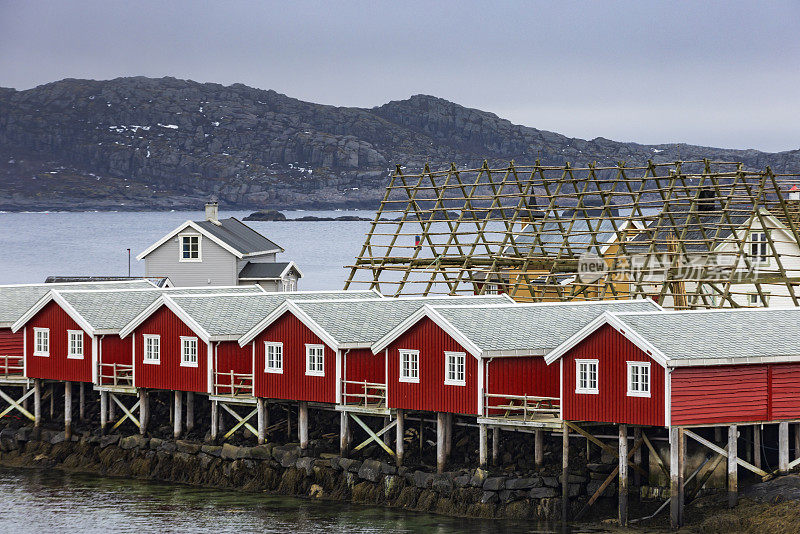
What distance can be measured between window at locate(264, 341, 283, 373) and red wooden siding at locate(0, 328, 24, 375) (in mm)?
14464

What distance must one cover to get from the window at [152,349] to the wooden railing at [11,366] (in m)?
7.65

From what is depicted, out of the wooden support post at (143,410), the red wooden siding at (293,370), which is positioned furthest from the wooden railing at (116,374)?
the red wooden siding at (293,370)

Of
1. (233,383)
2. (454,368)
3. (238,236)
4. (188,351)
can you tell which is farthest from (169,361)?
(238,236)

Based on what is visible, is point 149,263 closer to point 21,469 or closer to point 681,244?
point 21,469

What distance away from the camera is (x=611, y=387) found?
131 feet

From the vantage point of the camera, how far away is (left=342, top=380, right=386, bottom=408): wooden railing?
4638 centimetres

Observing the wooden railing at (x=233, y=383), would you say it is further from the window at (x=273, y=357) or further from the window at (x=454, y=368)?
the window at (x=454, y=368)

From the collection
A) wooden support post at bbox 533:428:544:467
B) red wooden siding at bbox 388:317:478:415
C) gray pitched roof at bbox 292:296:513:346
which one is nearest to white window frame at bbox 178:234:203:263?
gray pitched roof at bbox 292:296:513:346

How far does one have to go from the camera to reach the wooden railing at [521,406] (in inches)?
1655

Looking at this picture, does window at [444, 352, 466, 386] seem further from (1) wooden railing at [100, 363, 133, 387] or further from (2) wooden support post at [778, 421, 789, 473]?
(1) wooden railing at [100, 363, 133, 387]

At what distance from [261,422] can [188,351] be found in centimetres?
457

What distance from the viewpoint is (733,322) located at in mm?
41875

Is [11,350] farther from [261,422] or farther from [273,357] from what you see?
[273,357]

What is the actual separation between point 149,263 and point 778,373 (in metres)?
46.9
